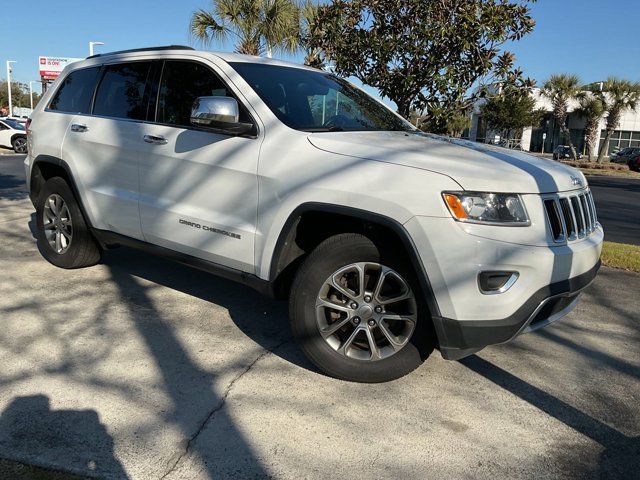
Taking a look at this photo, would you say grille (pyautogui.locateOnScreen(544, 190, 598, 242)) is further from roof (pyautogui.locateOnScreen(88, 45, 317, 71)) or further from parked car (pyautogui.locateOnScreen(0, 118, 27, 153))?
parked car (pyautogui.locateOnScreen(0, 118, 27, 153))

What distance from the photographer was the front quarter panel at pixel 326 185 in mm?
2883

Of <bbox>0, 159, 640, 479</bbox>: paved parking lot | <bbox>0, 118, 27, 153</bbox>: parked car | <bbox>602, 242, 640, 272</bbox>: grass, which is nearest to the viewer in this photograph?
<bbox>0, 159, 640, 479</bbox>: paved parking lot

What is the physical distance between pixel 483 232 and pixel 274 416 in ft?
4.69

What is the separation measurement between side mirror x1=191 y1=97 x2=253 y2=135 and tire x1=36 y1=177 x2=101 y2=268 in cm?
204

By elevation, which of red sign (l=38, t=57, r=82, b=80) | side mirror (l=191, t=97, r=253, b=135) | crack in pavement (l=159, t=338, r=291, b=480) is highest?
red sign (l=38, t=57, r=82, b=80)

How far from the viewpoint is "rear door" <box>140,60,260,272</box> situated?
357 cm

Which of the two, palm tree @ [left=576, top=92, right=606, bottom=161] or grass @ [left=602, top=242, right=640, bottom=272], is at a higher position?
palm tree @ [left=576, top=92, right=606, bottom=161]

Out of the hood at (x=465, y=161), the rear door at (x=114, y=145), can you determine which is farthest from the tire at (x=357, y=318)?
the rear door at (x=114, y=145)

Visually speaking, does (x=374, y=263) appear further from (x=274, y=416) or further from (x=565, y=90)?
(x=565, y=90)

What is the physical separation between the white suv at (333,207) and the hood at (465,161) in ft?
0.04

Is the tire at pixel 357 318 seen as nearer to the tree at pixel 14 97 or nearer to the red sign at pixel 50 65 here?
the red sign at pixel 50 65

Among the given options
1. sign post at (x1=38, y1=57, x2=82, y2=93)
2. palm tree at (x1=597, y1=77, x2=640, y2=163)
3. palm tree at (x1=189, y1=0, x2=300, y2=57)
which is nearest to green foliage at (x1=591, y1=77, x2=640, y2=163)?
palm tree at (x1=597, y1=77, x2=640, y2=163)

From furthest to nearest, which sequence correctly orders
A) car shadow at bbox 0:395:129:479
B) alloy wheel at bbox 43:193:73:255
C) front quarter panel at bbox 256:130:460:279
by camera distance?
alloy wheel at bbox 43:193:73:255, front quarter panel at bbox 256:130:460:279, car shadow at bbox 0:395:129:479

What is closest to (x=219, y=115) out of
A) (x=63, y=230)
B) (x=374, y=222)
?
(x=374, y=222)
